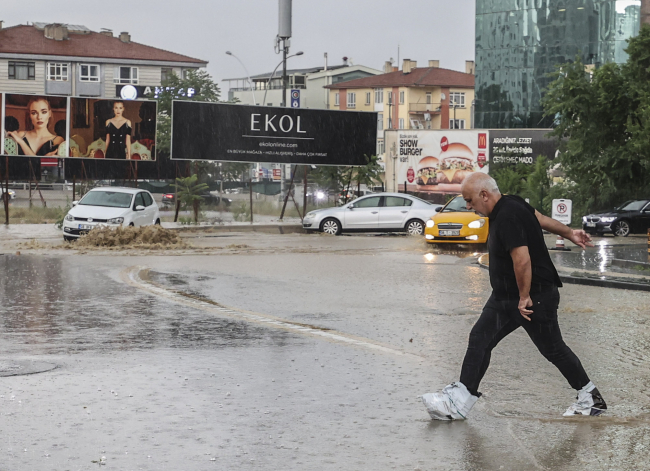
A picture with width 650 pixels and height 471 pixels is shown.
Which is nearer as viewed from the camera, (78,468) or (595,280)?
(78,468)

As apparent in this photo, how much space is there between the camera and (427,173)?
59.5 metres

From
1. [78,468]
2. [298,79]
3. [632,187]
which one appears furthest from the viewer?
[298,79]

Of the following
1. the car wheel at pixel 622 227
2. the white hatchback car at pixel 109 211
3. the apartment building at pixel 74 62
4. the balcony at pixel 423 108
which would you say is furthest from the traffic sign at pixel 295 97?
the balcony at pixel 423 108

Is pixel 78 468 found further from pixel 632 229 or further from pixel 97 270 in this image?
pixel 632 229

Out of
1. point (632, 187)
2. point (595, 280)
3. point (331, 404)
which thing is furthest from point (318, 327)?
point (632, 187)

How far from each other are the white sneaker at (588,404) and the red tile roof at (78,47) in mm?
79849

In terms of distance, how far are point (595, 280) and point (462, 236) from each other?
28.8ft

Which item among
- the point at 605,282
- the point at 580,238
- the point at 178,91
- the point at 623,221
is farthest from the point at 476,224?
the point at 178,91

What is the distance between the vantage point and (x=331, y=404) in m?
6.80

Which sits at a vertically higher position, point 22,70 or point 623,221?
point 22,70

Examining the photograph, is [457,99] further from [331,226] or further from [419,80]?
[331,226]

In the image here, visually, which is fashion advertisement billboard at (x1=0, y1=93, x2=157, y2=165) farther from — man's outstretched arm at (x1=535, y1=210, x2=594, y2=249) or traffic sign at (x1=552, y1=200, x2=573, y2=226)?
man's outstretched arm at (x1=535, y1=210, x2=594, y2=249)

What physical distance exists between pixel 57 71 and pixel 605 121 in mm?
57048

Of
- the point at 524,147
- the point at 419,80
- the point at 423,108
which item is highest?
the point at 419,80
